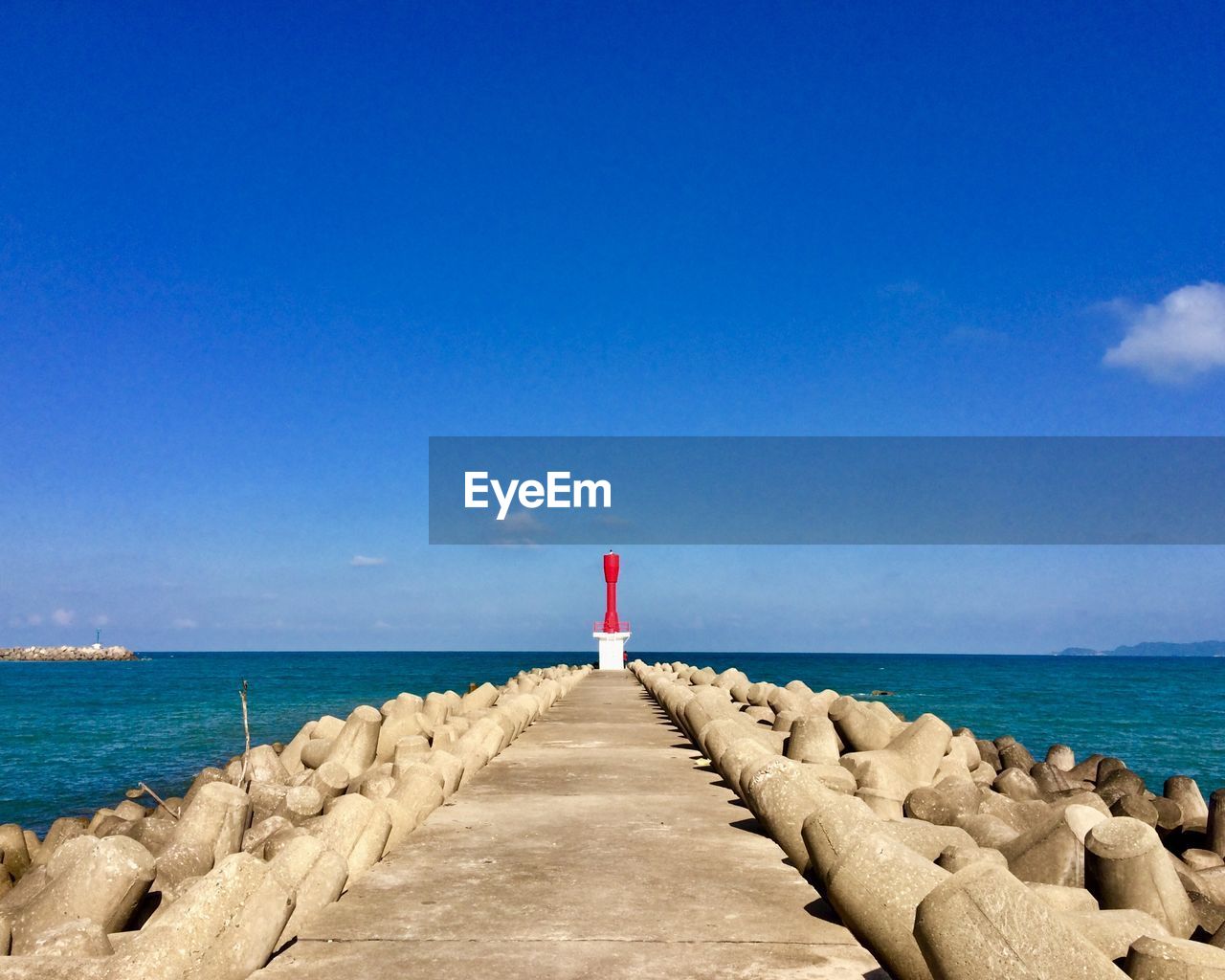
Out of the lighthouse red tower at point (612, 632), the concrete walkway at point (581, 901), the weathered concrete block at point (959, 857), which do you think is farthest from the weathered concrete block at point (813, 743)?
the lighthouse red tower at point (612, 632)

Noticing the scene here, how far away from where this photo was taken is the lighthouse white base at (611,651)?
3775cm

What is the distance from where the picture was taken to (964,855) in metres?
4.33

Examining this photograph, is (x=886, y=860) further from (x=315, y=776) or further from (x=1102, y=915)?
(x=315, y=776)

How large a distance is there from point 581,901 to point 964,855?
66.2 inches

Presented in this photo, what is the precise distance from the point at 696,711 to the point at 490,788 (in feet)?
9.98

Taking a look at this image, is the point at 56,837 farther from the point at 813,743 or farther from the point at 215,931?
the point at 215,931

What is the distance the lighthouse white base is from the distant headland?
118m

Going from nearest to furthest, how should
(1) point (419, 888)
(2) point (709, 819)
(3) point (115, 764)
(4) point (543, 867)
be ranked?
(1) point (419, 888), (4) point (543, 867), (2) point (709, 819), (3) point (115, 764)

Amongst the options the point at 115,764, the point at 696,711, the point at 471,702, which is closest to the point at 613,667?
the point at 115,764

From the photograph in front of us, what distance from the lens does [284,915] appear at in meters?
3.67

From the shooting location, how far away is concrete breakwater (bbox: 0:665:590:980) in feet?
10.8

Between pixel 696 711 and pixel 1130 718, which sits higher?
pixel 696 711

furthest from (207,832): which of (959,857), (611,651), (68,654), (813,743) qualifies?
(68,654)

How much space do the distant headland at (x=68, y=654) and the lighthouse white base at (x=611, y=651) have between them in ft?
386
